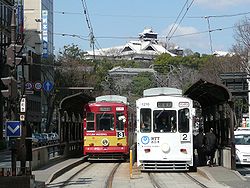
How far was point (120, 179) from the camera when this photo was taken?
70.8ft

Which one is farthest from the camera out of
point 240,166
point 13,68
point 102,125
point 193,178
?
point 102,125

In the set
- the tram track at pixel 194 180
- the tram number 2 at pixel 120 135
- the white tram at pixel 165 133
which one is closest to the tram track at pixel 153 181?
the white tram at pixel 165 133

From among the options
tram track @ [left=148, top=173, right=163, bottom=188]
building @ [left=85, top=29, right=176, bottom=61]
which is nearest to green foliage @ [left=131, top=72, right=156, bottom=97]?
building @ [left=85, top=29, right=176, bottom=61]

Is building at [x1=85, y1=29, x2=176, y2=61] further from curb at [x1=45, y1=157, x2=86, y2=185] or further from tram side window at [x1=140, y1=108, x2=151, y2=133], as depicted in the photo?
tram side window at [x1=140, y1=108, x2=151, y2=133]

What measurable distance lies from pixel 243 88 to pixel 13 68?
48.6 feet

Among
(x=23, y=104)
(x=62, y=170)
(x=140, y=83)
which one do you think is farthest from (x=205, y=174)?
(x=140, y=83)

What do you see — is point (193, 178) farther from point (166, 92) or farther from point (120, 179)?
point (166, 92)

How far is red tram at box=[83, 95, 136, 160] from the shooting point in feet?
100

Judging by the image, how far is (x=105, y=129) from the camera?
101 feet

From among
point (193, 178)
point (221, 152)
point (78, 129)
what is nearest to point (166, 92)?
point (221, 152)

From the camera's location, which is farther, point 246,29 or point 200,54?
point 200,54

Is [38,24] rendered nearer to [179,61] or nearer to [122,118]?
[179,61]

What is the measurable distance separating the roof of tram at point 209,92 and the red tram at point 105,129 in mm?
4293

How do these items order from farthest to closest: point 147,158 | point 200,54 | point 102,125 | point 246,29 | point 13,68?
point 200,54, point 246,29, point 102,125, point 147,158, point 13,68
